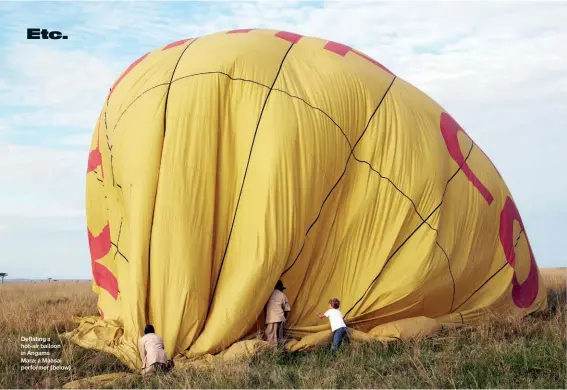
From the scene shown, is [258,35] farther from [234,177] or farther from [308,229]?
[308,229]

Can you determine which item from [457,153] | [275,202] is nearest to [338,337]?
[275,202]

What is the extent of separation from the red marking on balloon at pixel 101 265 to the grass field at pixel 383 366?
3.64 feet

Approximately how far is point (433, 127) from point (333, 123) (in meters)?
1.86

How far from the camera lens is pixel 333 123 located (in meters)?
9.09

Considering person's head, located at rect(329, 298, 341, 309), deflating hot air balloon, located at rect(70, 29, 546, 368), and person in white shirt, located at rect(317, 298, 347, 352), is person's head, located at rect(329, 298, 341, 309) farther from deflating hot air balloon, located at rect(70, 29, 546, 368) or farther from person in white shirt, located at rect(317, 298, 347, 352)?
deflating hot air balloon, located at rect(70, 29, 546, 368)

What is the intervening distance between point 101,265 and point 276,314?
10.7ft

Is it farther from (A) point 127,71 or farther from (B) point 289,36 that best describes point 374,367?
(A) point 127,71

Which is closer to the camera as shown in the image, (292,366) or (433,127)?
(292,366)

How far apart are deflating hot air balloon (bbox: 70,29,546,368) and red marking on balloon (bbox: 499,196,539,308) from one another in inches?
11.6

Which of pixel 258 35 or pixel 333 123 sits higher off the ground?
pixel 258 35

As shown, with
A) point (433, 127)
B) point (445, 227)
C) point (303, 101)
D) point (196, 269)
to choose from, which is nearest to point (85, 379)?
point (196, 269)

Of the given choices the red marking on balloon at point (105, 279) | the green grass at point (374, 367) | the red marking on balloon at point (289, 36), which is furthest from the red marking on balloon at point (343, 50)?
the red marking on balloon at point (105, 279)

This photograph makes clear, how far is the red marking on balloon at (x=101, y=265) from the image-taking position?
10164mm

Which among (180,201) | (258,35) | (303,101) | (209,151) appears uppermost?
(258,35)
